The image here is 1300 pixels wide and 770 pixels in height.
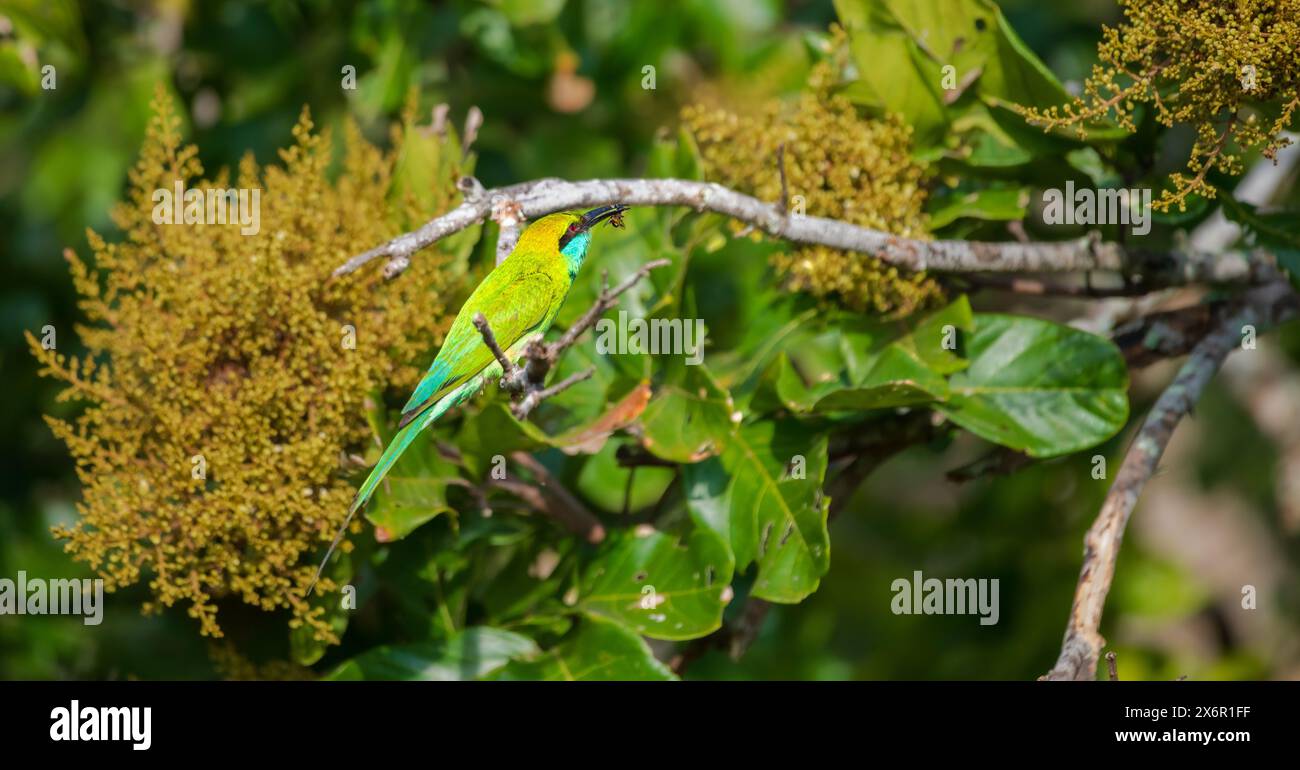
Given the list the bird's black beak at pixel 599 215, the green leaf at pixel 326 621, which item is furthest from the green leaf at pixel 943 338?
the green leaf at pixel 326 621

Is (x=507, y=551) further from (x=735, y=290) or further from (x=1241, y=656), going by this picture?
(x=1241, y=656)

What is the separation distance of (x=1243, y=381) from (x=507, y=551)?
4.17 meters

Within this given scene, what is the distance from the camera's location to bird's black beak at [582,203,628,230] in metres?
2.27

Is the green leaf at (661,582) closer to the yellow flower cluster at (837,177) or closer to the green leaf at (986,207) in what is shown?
the yellow flower cluster at (837,177)

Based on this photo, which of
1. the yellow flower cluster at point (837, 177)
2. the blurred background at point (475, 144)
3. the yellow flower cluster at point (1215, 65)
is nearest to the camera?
the yellow flower cluster at point (1215, 65)

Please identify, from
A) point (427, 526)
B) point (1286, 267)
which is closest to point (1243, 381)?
point (1286, 267)

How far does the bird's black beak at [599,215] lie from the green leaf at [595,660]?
2.88 ft

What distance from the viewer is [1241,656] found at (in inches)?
207

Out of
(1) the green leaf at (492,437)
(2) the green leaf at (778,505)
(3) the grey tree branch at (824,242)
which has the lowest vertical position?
(2) the green leaf at (778,505)

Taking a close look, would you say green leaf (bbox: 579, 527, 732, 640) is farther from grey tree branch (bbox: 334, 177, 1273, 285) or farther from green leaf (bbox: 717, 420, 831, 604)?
grey tree branch (bbox: 334, 177, 1273, 285)

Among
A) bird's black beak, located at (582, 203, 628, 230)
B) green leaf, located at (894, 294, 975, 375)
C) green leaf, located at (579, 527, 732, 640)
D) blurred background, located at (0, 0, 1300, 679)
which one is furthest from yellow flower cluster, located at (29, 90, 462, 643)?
blurred background, located at (0, 0, 1300, 679)

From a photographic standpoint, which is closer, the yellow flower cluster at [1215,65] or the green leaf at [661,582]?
the yellow flower cluster at [1215,65]

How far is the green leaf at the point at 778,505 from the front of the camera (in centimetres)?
249

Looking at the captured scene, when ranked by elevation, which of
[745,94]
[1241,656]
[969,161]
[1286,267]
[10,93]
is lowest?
[1241,656]
